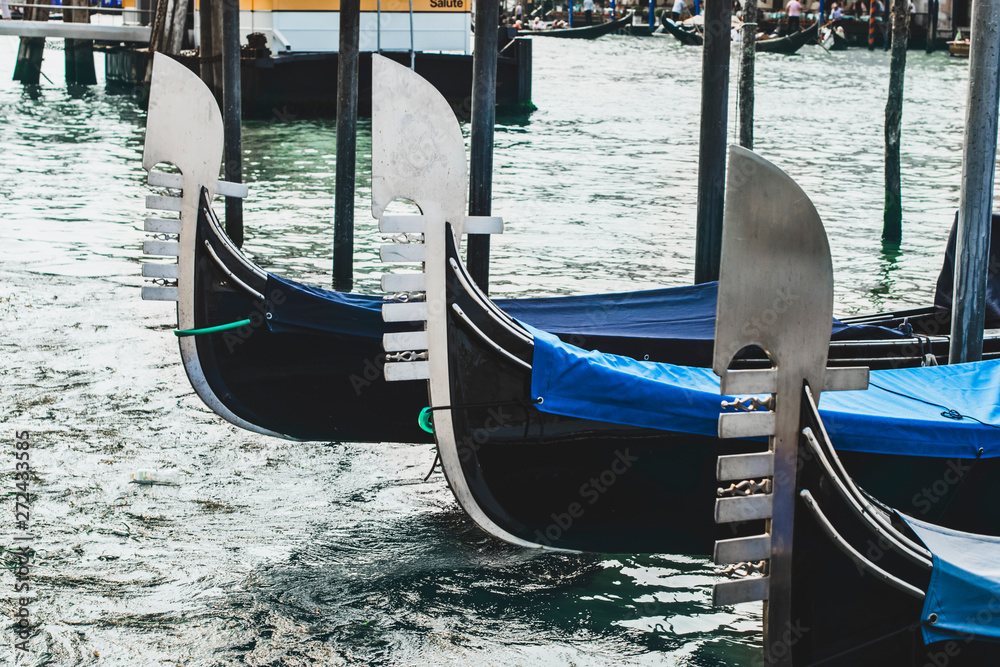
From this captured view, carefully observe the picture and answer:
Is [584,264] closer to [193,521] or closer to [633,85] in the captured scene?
[193,521]

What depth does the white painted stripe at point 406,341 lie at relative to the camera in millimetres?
3949

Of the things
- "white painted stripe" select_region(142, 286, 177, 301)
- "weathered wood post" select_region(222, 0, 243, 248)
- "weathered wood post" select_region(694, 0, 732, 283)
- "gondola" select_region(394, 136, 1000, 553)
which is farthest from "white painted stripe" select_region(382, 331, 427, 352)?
"weathered wood post" select_region(222, 0, 243, 248)

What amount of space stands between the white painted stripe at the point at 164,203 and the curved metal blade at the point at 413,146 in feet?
5.60

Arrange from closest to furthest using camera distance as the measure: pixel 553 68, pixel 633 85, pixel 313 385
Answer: pixel 313 385
pixel 633 85
pixel 553 68

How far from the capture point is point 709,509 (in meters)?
4.05

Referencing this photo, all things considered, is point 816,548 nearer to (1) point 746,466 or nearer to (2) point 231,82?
(1) point 746,466

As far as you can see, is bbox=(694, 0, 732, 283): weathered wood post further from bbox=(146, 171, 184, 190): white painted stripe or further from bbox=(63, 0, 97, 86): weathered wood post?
bbox=(63, 0, 97, 86): weathered wood post

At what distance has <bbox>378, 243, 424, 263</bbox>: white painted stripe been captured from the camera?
3.79 metres

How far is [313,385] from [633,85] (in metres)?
20.9

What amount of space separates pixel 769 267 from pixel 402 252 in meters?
1.43

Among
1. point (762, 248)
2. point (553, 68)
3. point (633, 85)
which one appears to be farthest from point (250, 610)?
point (553, 68)

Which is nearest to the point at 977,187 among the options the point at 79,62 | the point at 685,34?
the point at 79,62

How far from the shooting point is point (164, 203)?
5.18 meters

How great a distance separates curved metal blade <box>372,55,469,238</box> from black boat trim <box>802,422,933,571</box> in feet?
5.03
